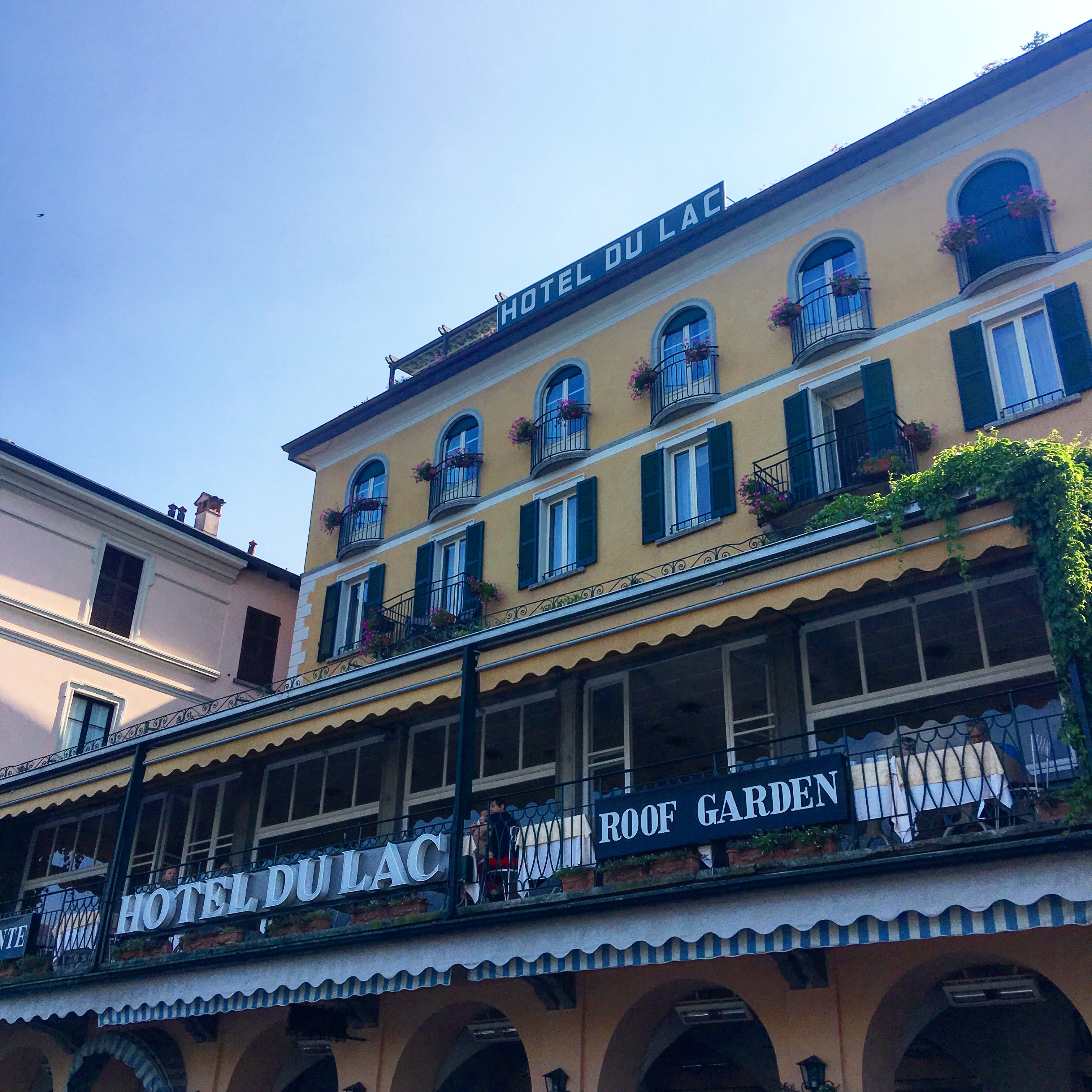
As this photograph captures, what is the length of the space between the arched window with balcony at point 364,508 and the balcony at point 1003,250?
10687 mm

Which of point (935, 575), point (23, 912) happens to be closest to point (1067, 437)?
point (935, 575)

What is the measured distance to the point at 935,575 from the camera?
12.0 meters

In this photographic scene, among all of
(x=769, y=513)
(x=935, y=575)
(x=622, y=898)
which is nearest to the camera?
(x=622, y=898)

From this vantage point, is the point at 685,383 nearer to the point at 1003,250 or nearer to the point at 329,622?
the point at 1003,250

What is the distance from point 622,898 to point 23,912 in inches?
555

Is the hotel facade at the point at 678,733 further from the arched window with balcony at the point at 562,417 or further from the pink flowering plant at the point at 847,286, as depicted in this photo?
the pink flowering plant at the point at 847,286

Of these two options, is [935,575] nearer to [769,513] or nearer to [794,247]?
[769,513]

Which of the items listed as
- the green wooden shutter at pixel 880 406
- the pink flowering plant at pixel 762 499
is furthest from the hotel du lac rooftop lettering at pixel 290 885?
the green wooden shutter at pixel 880 406

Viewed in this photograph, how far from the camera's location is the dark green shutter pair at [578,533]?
17.3m

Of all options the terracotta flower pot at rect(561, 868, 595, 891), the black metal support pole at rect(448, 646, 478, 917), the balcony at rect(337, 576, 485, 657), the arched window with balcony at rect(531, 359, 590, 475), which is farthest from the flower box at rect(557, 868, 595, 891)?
the arched window with balcony at rect(531, 359, 590, 475)

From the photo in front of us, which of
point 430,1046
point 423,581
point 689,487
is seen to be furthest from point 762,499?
point 430,1046

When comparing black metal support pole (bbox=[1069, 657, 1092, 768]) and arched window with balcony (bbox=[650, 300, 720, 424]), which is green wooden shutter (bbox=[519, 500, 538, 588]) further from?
black metal support pole (bbox=[1069, 657, 1092, 768])

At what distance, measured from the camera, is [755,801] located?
1009 cm

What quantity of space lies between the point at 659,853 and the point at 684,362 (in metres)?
8.70
